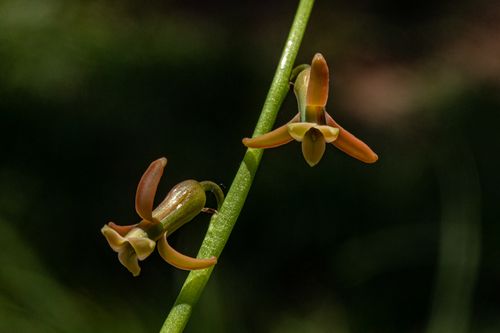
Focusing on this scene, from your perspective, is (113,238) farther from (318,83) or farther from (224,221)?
(318,83)

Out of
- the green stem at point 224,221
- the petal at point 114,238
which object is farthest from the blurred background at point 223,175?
the petal at point 114,238

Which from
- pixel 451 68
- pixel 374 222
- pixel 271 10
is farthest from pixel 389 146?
pixel 271 10

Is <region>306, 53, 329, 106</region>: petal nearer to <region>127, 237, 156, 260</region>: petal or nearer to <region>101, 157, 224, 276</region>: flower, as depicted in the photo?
<region>101, 157, 224, 276</region>: flower

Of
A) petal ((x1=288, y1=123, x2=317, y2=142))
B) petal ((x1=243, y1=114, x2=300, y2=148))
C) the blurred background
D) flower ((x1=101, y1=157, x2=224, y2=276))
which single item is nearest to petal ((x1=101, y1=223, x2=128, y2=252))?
flower ((x1=101, y1=157, x2=224, y2=276))

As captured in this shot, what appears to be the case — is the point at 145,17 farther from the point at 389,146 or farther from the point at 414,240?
the point at 414,240

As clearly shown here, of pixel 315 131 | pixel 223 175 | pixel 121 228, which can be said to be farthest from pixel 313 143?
pixel 223 175

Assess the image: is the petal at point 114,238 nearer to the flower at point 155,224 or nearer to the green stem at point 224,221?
the flower at point 155,224
